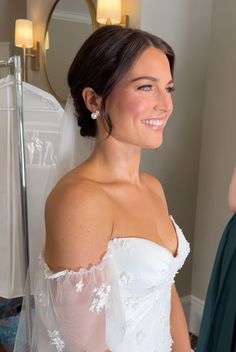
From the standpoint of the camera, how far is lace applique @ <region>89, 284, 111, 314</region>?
0.70 metres

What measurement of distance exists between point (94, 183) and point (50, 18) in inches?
73.9

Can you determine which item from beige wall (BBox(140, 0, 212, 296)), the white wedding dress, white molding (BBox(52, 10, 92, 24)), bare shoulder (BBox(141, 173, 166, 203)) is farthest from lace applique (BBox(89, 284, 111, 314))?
white molding (BBox(52, 10, 92, 24))

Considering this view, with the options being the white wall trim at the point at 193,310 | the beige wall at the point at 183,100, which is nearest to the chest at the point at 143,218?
the beige wall at the point at 183,100

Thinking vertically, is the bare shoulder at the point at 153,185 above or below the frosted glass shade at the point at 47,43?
below

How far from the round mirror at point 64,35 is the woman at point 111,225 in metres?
1.31

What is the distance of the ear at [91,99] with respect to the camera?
798mm

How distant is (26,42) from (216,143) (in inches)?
52.8

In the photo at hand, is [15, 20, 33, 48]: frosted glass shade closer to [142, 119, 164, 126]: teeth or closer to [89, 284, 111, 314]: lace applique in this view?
[142, 119, 164, 126]: teeth

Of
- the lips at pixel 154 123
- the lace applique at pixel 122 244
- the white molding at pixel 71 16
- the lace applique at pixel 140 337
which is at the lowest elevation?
the lace applique at pixel 140 337

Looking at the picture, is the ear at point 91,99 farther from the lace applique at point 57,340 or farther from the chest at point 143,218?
the lace applique at point 57,340

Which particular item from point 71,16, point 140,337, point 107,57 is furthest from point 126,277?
point 71,16

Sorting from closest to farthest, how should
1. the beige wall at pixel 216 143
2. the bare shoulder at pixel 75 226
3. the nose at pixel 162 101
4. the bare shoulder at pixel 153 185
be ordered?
the bare shoulder at pixel 75 226 < the nose at pixel 162 101 < the bare shoulder at pixel 153 185 < the beige wall at pixel 216 143

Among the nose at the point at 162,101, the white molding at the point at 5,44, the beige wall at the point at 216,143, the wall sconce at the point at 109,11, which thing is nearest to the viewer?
the nose at the point at 162,101

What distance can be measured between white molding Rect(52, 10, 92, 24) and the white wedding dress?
153 centimetres
